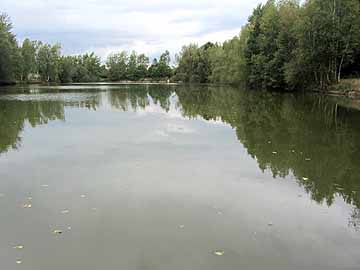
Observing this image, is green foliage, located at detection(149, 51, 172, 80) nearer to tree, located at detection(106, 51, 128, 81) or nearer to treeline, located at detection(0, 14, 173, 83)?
treeline, located at detection(0, 14, 173, 83)

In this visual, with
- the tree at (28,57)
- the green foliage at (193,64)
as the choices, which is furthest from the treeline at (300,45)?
the tree at (28,57)

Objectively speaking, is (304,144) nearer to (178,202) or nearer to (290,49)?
(178,202)

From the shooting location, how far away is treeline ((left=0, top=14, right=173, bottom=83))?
233 feet

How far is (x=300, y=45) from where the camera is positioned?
139 ft

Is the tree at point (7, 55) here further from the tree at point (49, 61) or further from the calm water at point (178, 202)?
the calm water at point (178, 202)

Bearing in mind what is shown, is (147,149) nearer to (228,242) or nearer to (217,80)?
(228,242)

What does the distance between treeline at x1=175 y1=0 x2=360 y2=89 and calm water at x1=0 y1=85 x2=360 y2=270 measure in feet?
96.2

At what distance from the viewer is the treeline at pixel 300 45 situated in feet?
127

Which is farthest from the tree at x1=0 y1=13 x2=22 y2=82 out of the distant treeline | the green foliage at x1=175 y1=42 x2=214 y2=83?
the green foliage at x1=175 y1=42 x2=214 y2=83

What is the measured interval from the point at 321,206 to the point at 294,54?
4118cm

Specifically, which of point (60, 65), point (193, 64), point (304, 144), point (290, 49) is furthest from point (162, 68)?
point (304, 144)

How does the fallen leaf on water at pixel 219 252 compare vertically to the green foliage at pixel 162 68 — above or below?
below

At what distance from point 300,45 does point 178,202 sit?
39.6 meters

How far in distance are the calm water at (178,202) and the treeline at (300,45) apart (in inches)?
1154
